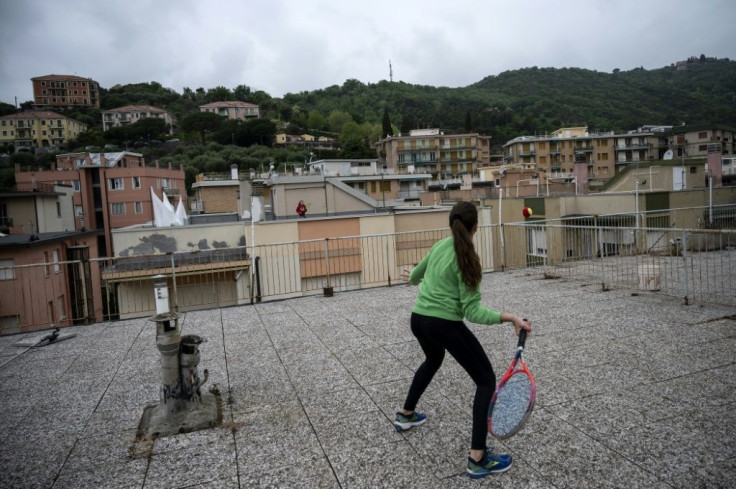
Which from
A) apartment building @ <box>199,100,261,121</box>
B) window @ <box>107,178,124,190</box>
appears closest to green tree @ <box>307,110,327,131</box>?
apartment building @ <box>199,100,261,121</box>

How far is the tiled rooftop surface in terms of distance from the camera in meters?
3.55

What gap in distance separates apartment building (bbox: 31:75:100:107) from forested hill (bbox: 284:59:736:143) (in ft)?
193

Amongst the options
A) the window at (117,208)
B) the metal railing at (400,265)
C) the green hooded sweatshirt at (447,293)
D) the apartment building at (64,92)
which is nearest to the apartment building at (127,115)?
the apartment building at (64,92)

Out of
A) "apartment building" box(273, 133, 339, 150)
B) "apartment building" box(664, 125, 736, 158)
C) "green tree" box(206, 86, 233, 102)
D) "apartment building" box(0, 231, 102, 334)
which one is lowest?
"apartment building" box(0, 231, 102, 334)

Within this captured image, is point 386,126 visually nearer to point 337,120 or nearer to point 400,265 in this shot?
point 337,120

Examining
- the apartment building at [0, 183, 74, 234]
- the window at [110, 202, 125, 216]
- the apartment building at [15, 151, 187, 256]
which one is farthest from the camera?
the window at [110, 202, 125, 216]

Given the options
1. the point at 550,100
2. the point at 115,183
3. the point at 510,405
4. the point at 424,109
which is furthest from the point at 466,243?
the point at 550,100

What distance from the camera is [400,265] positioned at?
18.4 meters

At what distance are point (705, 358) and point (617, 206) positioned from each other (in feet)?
74.1

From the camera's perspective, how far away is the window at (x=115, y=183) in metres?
60.4

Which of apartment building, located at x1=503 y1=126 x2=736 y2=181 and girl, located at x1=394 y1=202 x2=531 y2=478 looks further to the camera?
apartment building, located at x1=503 y1=126 x2=736 y2=181

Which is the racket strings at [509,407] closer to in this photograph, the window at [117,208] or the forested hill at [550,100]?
the window at [117,208]

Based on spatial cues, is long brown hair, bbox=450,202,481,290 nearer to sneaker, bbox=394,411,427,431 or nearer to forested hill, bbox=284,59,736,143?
sneaker, bbox=394,411,427,431

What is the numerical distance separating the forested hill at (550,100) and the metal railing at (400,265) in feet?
275
